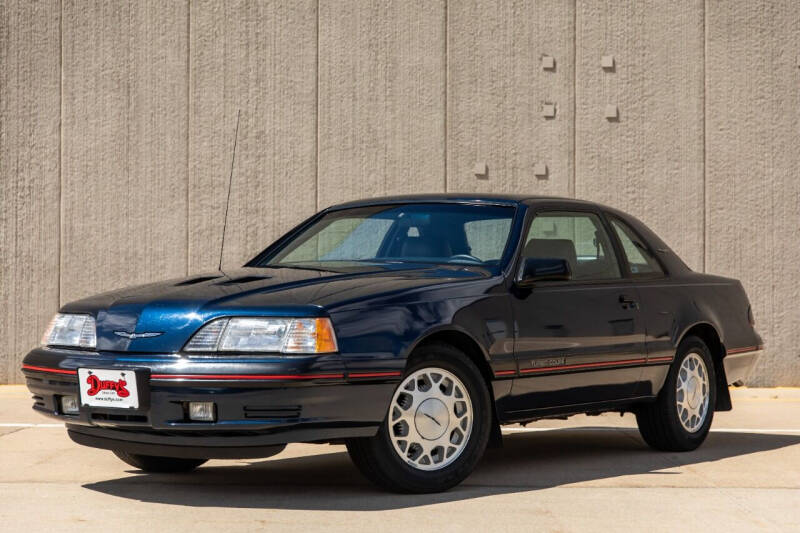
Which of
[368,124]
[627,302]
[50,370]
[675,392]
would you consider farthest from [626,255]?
[368,124]

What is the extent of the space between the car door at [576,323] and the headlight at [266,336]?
1.27 metres

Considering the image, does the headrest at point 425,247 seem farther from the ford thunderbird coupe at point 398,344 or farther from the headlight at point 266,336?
the headlight at point 266,336

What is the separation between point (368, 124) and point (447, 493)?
6378 mm

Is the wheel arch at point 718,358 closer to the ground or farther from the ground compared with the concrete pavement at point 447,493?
farther from the ground

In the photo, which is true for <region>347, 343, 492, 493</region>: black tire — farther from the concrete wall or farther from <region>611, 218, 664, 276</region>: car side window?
the concrete wall

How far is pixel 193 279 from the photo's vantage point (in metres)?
6.78

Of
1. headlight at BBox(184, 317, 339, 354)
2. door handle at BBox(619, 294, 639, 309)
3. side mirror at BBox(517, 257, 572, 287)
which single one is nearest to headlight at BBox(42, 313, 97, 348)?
headlight at BBox(184, 317, 339, 354)

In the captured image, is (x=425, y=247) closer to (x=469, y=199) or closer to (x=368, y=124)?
(x=469, y=199)

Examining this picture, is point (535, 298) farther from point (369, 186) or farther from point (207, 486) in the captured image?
point (369, 186)

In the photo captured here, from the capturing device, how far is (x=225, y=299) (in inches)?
237

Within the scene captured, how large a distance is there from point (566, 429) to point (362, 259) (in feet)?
9.16

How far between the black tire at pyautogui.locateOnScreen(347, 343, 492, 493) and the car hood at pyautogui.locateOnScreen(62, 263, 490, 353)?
344 mm

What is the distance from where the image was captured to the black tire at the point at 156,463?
711 cm

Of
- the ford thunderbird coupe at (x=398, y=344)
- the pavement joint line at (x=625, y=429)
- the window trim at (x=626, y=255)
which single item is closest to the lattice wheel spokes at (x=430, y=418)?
the ford thunderbird coupe at (x=398, y=344)
